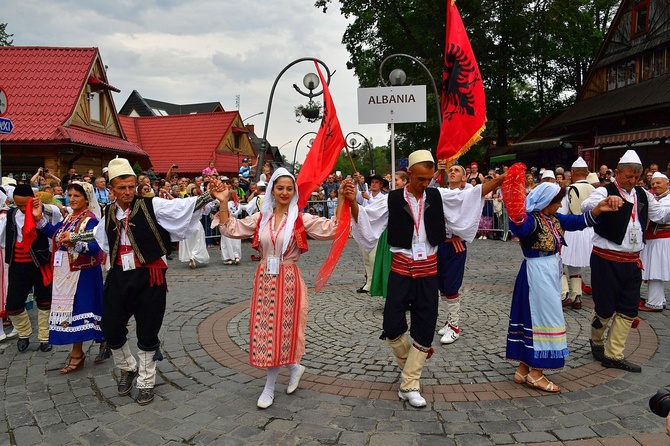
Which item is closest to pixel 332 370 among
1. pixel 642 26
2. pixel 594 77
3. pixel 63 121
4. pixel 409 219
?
pixel 409 219

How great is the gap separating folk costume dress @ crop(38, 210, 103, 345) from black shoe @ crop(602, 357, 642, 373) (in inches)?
202

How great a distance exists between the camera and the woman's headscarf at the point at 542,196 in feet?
14.5

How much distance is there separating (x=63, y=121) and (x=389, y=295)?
19.6m

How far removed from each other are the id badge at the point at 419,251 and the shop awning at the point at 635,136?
59.0 feet

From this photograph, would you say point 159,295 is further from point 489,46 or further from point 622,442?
point 489,46

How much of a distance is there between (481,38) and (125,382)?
28.3 m

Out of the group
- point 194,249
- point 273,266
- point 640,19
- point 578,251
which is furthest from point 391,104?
point 640,19

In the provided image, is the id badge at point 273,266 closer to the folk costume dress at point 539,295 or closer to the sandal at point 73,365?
the folk costume dress at point 539,295

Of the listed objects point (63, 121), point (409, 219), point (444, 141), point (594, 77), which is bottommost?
point (409, 219)

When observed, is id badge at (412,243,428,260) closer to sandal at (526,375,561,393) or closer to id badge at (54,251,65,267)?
sandal at (526,375,561,393)

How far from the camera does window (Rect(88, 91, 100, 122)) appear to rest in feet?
71.8

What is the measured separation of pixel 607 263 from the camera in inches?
195

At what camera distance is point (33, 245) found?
223 inches

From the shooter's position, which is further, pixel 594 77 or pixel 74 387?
pixel 594 77
